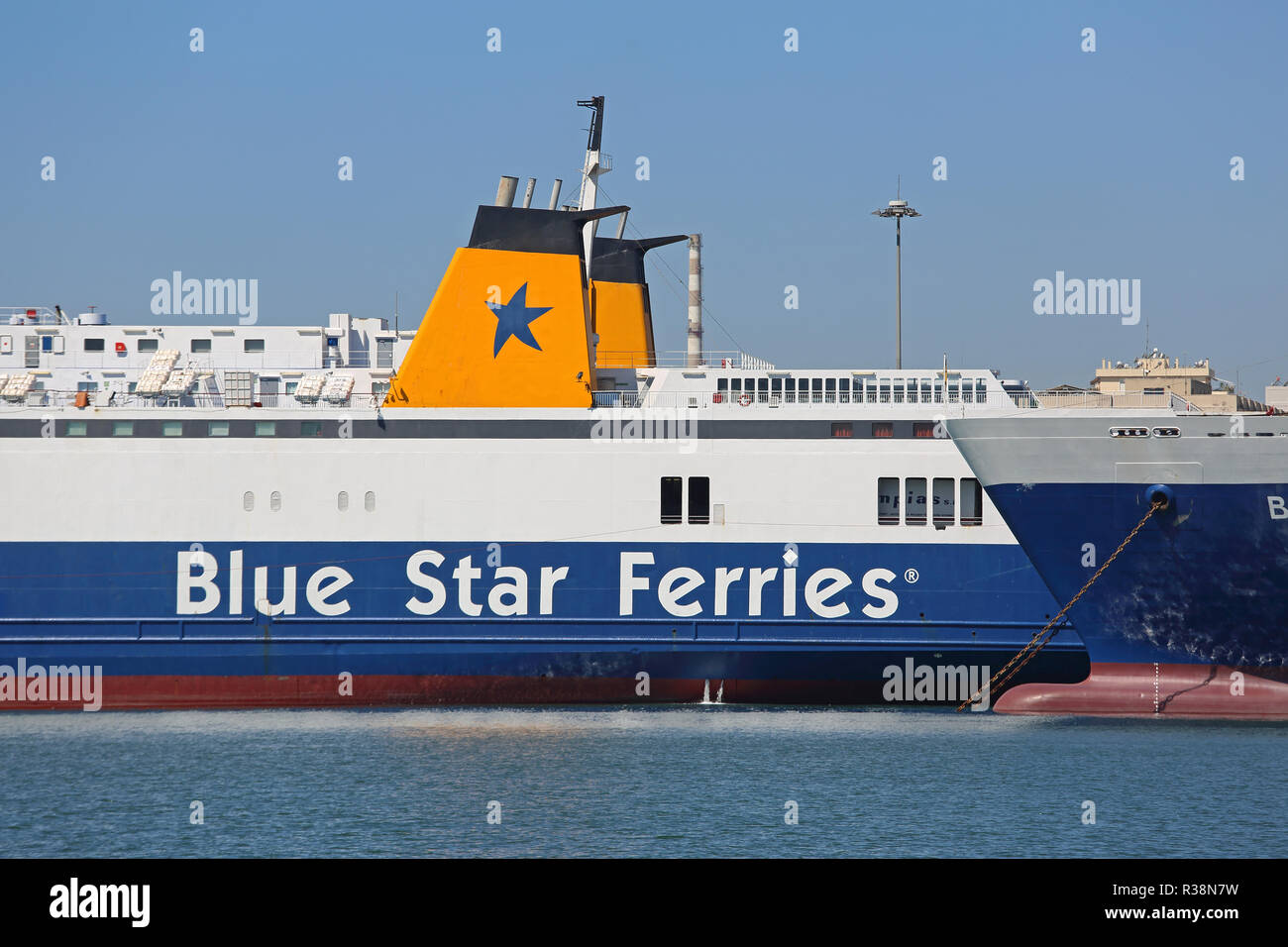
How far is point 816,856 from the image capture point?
49.8 feet

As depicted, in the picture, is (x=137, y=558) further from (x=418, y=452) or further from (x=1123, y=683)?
(x=1123, y=683)

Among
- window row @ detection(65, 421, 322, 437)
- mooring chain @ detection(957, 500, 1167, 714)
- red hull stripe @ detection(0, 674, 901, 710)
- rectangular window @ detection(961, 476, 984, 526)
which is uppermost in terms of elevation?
window row @ detection(65, 421, 322, 437)

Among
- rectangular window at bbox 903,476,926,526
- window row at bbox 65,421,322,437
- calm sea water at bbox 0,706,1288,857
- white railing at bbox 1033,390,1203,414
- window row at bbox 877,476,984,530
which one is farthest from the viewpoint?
window row at bbox 65,421,322,437

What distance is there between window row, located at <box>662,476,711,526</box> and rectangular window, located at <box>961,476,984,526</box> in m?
4.76

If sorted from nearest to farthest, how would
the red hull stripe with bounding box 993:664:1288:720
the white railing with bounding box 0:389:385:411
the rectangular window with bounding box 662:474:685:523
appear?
the red hull stripe with bounding box 993:664:1288:720 → the rectangular window with bounding box 662:474:685:523 → the white railing with bounding box 0:389:385:411

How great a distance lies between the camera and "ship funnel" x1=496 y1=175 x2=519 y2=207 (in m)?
26.8

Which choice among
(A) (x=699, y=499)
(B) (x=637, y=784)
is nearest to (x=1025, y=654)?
(A) (x=699, y=499)

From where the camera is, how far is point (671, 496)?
2489 cm

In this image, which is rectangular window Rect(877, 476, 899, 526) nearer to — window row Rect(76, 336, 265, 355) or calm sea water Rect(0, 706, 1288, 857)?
calm sea water Rect(0, 706, 1288, 857)

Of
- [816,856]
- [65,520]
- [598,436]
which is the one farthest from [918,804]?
[65,520]

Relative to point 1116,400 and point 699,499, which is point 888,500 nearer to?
point 699,499

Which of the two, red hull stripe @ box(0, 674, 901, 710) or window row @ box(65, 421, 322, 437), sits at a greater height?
window row @ box(65, 421, 322, 437)

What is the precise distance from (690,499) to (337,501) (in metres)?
6.82

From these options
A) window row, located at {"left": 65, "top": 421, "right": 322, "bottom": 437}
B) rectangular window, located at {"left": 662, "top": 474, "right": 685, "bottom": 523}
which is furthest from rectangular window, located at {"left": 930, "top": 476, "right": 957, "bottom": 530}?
window row, located at {"left": 65, "top": 421, "right": 322, "bottom": 437}
